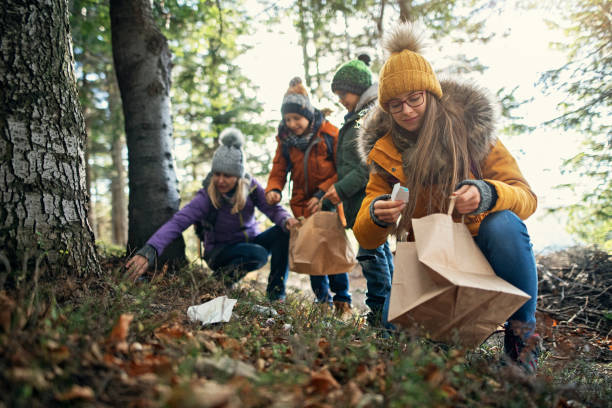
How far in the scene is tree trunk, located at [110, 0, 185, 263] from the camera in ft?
12.5

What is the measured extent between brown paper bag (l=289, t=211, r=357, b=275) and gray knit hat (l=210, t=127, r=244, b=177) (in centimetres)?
119

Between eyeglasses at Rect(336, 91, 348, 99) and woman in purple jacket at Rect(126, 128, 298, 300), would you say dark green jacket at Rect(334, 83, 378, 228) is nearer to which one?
eyeglasses at Rect(336, 91, 348, 99)

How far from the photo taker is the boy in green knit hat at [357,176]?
3.03 meters

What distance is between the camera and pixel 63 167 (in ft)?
7.35

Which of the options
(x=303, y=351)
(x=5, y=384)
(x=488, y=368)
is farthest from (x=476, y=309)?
(x=5, y=384)

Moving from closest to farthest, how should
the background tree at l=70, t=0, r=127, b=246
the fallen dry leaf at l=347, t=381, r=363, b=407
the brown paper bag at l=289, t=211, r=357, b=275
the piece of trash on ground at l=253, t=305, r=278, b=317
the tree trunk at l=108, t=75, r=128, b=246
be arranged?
the fallen dry leaf at l=347, t=381, r=363, b=407 → the piece of trash on ground at l=253, t=305, r=278, b=317 → the brown paper bag at l=289, t=211, r=357, b=275 → the background tree at l=70, t=0, r=127, b=246 → the tree trunk at l=108, t=75, r=128, b=246

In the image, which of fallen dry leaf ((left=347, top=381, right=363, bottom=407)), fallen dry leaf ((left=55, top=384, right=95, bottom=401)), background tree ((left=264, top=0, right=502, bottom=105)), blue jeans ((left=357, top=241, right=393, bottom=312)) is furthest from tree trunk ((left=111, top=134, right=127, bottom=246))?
fallen dry leaf ((left=347, top=381, right=363, bottom=407))

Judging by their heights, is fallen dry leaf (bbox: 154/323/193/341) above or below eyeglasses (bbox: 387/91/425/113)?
below

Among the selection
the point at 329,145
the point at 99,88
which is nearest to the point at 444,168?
the point at 329,145

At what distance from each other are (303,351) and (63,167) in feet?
6.36

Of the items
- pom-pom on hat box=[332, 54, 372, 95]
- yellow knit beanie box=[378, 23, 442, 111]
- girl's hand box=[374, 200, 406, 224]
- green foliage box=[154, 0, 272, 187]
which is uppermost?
green foliage box=[154, 0, 272, 187]

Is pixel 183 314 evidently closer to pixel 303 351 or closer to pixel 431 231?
pixel 303 351

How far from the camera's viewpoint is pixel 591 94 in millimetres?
4254

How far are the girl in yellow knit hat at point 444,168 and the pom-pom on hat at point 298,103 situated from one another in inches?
55.8
